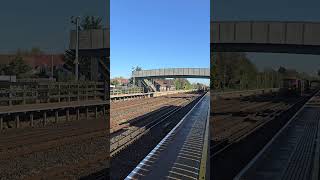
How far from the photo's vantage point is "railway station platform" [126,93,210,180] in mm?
2553

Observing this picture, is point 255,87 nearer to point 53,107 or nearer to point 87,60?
point 87,60

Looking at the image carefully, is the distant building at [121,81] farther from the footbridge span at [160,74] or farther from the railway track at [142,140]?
the railway track at [142,140]

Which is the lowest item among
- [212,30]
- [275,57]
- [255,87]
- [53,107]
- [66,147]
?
[66,147]

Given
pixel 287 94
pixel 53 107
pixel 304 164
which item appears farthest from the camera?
pixel 53 107

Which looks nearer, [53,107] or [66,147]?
[66,147]

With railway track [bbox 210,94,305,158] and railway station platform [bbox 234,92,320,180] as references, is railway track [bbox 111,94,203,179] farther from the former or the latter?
railway station platform [bbox 234,92,320,180]

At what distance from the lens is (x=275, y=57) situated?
2205 mm

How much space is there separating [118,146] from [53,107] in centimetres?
692

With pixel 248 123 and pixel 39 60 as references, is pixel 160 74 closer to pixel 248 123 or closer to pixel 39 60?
pixel 248 123

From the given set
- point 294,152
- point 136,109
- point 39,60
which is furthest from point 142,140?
point 39,60

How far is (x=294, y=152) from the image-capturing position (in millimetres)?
2133

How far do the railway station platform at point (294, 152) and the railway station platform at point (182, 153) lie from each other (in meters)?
0.34

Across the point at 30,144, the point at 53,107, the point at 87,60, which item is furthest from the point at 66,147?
the point at 87,60

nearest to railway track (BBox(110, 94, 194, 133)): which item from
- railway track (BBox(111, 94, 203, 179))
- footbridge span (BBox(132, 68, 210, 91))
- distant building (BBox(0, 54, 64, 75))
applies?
railway track (BBox(111, 94, 203, 179))
